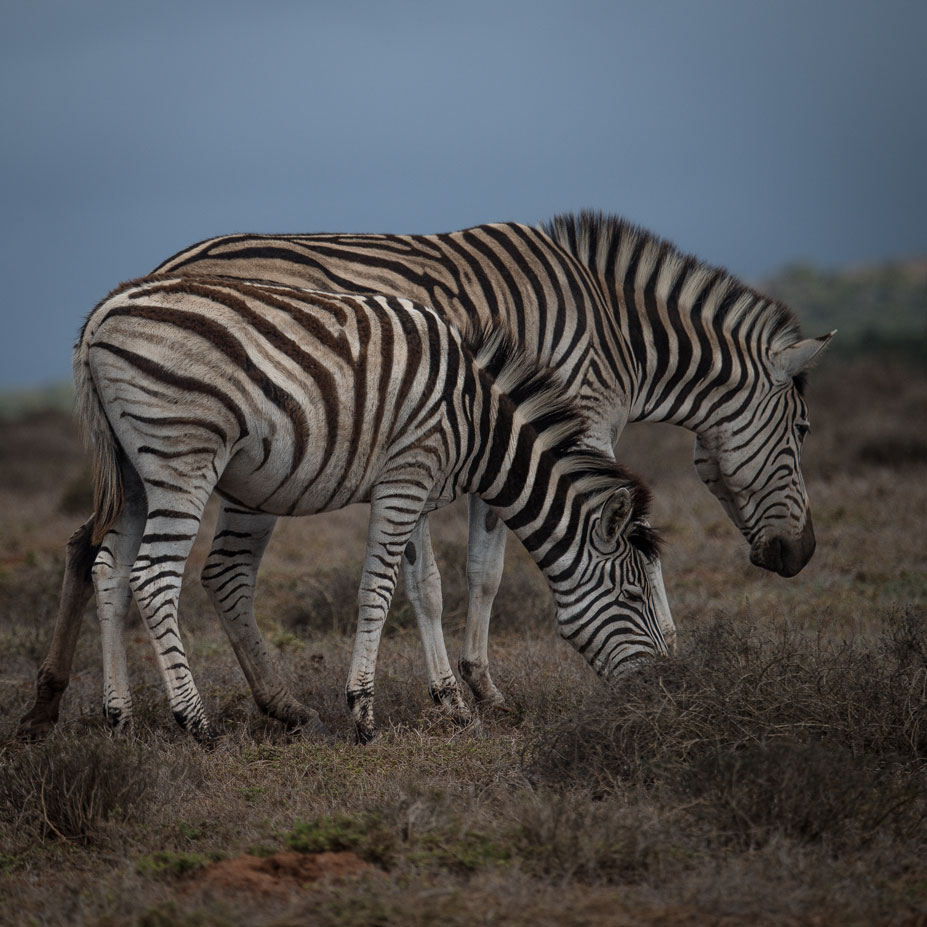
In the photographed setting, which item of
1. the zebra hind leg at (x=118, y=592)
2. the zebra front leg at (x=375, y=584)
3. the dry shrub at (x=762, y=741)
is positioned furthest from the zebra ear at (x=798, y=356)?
the zebra hind leg at (x=118, y=592)

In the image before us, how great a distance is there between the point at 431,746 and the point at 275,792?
854 mm

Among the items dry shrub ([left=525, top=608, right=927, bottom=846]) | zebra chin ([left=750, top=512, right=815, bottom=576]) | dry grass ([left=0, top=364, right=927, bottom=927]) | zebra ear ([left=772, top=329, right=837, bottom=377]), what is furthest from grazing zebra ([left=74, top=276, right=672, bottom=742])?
zebra ear ([left=772, top=329, right=837, bottom=377])

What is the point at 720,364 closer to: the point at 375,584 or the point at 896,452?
the point at 375,584

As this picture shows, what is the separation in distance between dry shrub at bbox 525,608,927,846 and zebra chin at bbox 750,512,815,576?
2.05m

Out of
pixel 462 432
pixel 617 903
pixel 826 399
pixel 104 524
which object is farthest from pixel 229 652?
pixel 826 399

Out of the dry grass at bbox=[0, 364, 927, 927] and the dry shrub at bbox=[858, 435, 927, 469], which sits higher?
the dry shrub at bbox=[858, 435, 927, 469]

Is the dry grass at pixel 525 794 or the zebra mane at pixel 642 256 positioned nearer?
the dry grass at pixel 525 794

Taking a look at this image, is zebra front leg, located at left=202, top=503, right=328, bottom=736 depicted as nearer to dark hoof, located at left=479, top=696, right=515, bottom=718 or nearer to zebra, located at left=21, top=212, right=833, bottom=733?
zebra, located at left=21, top=212, right=833, bottom=733

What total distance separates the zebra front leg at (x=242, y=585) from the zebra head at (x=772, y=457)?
10.2 ft

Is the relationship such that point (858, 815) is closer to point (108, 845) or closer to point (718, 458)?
point (108, 845)

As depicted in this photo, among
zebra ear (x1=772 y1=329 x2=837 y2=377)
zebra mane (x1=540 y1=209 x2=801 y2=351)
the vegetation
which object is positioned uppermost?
the vegetation

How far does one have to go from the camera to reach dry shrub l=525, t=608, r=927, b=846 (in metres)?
3.71

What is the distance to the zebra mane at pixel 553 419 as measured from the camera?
5.61 metres

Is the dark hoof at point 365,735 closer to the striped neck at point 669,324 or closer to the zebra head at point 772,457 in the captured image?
the striped neck at point 669,324
